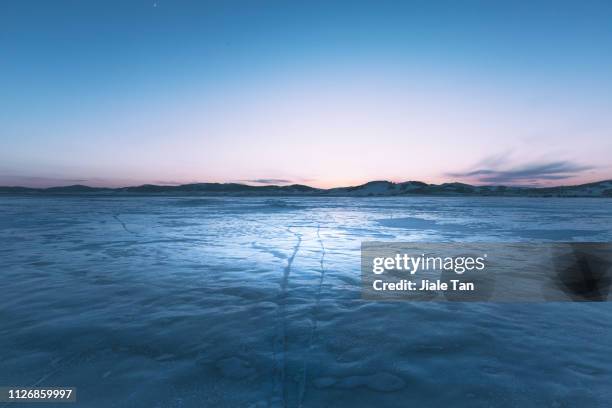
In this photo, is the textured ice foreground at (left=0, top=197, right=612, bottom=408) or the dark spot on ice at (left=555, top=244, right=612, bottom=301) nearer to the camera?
the textured ice foreground at (left=0, top=197, right=612, bottom=408)

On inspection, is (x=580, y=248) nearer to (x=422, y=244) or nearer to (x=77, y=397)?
(x=422, y=244)

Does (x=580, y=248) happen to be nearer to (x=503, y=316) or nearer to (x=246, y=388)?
(x=503, y=316)

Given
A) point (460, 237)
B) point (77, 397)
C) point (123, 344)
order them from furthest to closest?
point (460, 237)
point (123, 344)
point (77, 397)

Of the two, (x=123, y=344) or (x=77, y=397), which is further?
(x=123, y=344)

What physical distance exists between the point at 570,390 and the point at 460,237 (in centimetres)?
955

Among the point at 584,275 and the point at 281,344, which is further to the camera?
the point at 584,275

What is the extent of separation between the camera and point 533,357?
307 cm

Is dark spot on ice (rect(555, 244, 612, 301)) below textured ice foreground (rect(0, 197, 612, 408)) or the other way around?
the other way around

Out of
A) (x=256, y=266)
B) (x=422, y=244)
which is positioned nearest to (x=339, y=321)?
(x=256, y=266)

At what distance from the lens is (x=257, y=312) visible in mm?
4234

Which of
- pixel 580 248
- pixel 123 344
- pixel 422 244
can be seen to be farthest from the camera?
pixel 422 244

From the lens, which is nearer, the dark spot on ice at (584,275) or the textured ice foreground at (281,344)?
the textured ice foreground at (281,344)

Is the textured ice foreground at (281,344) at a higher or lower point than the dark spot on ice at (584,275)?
lower

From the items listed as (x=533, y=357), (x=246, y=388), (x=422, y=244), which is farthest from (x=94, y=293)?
(x=422, y=244)
